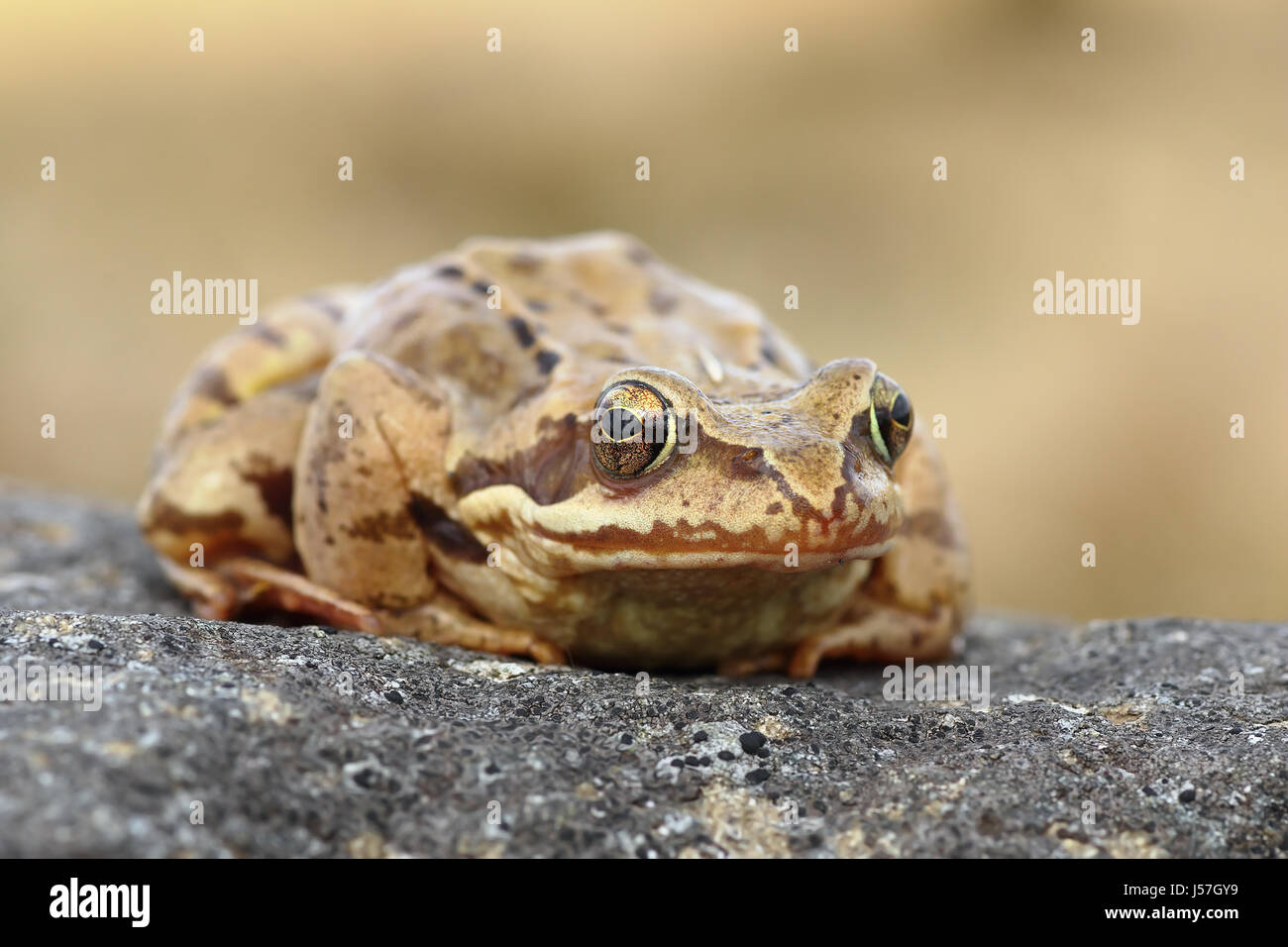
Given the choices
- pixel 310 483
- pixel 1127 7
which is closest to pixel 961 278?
pixel 1127 7

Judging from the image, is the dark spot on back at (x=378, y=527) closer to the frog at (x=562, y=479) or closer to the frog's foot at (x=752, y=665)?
the frog at (x=562, y=479)

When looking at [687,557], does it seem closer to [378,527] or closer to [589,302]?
[378,527]

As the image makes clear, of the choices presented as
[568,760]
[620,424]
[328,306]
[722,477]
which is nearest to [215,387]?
[328,306]

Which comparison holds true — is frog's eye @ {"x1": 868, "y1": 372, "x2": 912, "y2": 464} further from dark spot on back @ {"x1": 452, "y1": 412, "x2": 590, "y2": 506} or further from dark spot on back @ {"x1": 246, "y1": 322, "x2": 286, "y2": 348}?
dark spot on back @ {"x1": 246, "y1": 322, "x2": 286, "y2": 348}

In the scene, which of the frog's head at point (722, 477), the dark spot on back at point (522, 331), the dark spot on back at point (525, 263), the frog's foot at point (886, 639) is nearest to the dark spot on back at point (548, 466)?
the frog's head at point (722, 477)

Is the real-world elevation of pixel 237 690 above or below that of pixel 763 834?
above
